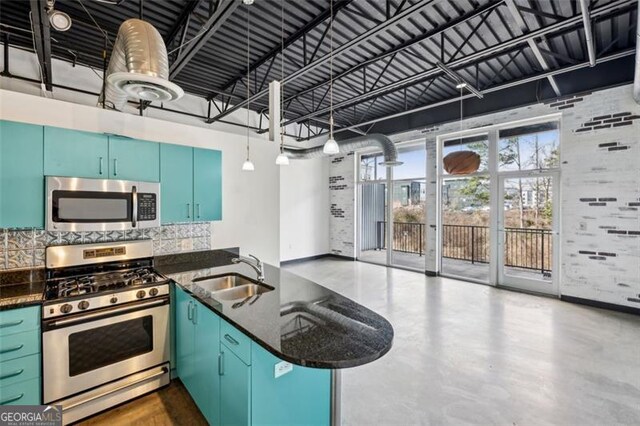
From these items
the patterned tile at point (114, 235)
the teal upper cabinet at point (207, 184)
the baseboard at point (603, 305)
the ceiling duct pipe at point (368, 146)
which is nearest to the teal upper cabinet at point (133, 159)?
the teal upper cabinet at point (207, 184)

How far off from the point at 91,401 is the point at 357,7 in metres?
4.50

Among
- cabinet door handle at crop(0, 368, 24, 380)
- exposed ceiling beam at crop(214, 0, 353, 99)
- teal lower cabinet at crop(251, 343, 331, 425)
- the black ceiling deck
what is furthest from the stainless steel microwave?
exposed ceiling beam at crop(214, 0, 353, 99)

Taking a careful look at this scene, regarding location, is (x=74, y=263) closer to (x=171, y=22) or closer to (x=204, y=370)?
(x=204, y=370)

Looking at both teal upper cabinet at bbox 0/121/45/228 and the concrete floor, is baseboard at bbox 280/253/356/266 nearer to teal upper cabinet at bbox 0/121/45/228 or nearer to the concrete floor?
the concrete floor

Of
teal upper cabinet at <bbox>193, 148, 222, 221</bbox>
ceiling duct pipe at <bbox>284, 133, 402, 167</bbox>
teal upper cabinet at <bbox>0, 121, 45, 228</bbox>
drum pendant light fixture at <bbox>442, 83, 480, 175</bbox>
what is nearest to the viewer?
teal upper cabinet at <bbox>0, 121, 45, 228</bbox>

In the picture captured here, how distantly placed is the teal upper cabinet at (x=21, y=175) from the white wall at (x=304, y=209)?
17.5 ft

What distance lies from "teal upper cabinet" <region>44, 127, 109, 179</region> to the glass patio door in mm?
6372

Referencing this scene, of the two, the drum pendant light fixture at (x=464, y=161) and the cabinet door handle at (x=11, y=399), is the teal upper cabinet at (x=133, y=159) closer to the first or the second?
the cabinet door handle at (x=11, y=399)

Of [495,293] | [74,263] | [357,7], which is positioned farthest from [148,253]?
[495,293]

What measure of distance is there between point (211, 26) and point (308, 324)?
3195mm

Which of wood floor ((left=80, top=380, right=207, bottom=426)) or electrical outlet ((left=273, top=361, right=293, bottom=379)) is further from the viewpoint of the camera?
wood floor ((left=80, top=380, right=207, bottom=426))

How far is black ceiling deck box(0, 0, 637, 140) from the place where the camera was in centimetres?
312

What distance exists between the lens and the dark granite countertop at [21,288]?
76.5 inches

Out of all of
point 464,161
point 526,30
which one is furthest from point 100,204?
point 464,161
